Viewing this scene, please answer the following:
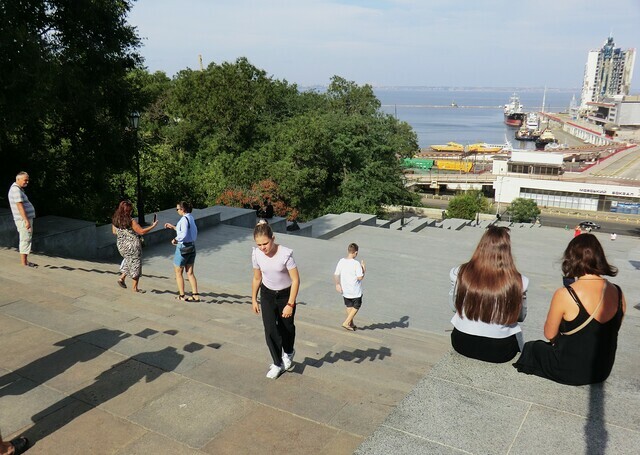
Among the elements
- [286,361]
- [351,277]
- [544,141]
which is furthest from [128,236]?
[544,141]

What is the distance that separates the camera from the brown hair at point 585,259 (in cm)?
348

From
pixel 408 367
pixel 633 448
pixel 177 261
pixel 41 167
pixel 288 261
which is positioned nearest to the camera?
pixel 633 448

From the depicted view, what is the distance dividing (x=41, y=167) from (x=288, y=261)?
10.4 metres

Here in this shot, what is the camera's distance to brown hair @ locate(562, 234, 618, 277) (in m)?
3.48

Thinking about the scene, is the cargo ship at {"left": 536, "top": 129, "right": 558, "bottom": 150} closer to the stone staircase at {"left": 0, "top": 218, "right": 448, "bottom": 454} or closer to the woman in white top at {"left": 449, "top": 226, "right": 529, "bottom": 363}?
the stone staircase at {"left": 0, "top": 218, "right": 448, "bottom": 454}

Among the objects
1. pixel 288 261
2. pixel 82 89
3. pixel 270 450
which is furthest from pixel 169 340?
pixel 82 89

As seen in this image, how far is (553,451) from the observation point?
2979 mm

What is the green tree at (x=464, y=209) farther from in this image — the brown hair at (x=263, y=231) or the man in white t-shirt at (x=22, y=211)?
the brown hair at (x=263, y=231)

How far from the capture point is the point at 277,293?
4.52 metres

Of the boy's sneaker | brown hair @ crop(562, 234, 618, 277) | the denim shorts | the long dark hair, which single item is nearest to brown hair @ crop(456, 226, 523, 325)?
brown hair @ crop(562, 234, 618, 277)

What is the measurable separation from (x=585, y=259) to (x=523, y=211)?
56.9 metres

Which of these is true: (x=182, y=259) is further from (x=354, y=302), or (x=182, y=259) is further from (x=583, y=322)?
(x=583, y=322)

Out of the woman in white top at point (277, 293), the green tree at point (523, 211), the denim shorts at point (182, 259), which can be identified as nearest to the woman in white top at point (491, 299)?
the woman in white top at point (277, 293)

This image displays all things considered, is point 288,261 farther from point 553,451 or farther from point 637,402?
point 637,402
